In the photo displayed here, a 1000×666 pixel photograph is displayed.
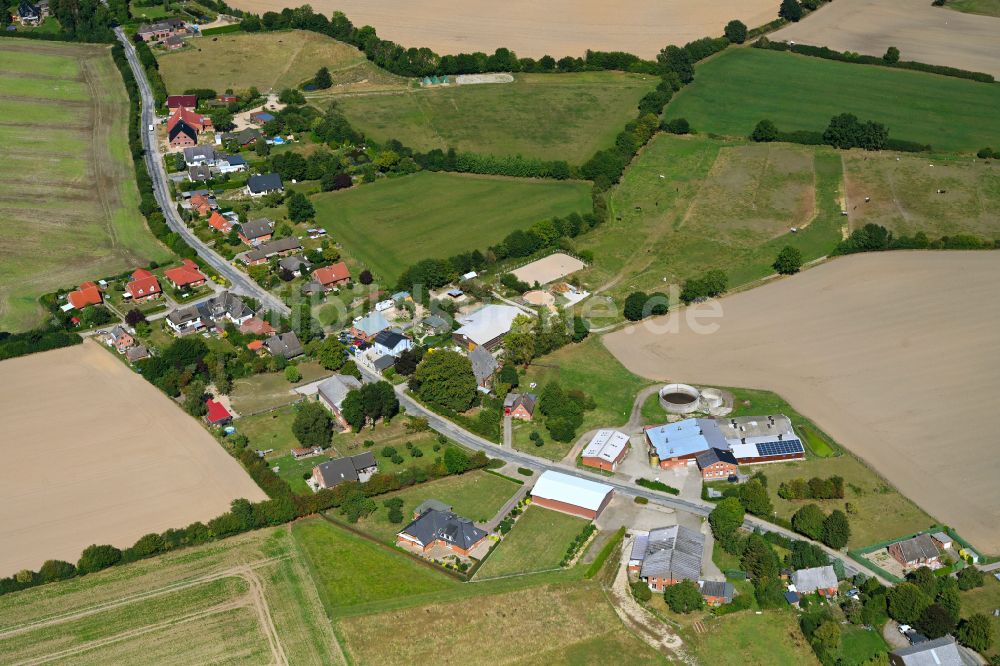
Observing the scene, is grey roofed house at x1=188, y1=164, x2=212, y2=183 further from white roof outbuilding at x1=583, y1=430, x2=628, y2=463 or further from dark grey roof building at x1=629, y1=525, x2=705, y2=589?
dark grey roof building at x1=629, y1=525, x2=705, y2=589

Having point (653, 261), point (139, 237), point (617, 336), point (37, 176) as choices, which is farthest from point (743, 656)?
point (37, 176)

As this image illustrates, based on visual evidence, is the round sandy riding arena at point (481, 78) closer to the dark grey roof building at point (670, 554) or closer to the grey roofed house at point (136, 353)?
the grey roofed house at point (136, 353)

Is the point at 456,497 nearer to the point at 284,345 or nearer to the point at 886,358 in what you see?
the point at 284,345

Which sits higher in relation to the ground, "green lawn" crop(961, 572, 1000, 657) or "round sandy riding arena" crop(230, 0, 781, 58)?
"round sandy riding arena" crop(230, 0, 781, 58)

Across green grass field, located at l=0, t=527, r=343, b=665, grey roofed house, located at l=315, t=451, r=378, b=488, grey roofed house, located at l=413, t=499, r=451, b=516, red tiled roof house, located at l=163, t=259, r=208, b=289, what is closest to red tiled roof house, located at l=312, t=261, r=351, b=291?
red tiled roof house, located at l=163, t=259, r=208, b=289

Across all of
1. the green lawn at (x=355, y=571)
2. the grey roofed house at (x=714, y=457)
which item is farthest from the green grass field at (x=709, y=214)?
the green lawn at (x=355, y=571)

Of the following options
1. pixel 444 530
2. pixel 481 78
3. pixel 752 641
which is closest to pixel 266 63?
pixel 481 78
